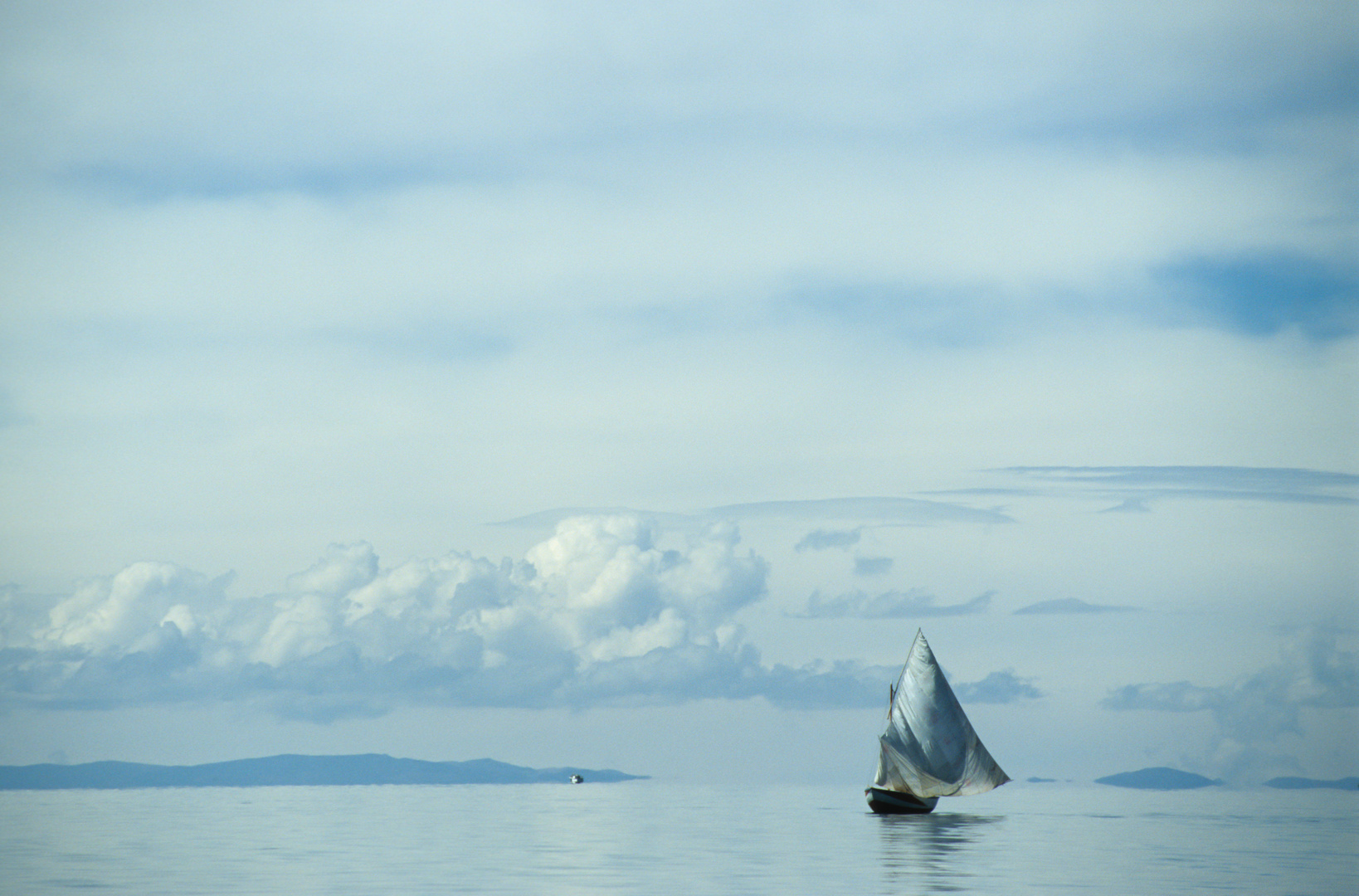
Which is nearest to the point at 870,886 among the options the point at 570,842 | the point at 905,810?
the point at 570,842

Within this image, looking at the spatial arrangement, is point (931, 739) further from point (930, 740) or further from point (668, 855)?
point (668, 855)

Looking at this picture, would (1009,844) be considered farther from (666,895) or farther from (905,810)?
(666,895)

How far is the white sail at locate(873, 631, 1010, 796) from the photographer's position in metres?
113

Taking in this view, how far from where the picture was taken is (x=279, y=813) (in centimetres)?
16750

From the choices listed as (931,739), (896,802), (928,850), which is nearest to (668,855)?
(928,850)

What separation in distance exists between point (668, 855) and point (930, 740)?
32.8 m

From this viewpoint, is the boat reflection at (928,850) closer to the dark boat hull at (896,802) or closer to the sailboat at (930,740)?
the dark boat hull at (896,802)

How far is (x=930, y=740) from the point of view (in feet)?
374

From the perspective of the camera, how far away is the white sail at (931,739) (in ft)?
372

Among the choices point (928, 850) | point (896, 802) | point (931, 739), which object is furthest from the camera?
point (896, 802)

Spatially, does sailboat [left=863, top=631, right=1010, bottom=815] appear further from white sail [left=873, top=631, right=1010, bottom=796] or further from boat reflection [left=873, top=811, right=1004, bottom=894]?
boat reflection [left=873, top=811, right=1004, bottom=894]

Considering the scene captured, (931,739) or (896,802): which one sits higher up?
(931,739)

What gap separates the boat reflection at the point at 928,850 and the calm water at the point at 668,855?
0.96ft

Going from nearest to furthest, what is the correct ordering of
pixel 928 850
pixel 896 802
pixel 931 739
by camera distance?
pixel 928 850, pixel 931 739, pixel 896 802
